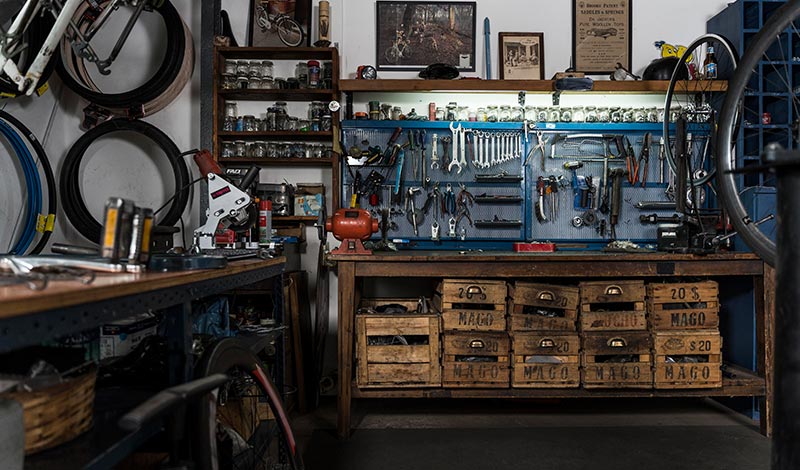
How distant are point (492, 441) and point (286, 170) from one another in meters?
2.06

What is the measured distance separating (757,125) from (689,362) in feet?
5.22

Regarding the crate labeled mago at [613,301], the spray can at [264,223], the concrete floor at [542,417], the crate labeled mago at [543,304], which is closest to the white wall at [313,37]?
the concrete floor at [542,417]

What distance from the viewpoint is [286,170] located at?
3.25 m

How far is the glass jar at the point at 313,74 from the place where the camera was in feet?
9.97

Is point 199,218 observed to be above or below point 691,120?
below

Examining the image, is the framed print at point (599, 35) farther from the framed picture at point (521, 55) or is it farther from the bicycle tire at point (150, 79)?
A: the bicycle tire at point (150, 79)

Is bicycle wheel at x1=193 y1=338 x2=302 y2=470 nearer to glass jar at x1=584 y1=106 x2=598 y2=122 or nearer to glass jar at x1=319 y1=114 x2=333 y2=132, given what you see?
glass jar at x1=319 y1=114 x2=333 y2=132

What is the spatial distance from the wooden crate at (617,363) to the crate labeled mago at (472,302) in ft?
1.50

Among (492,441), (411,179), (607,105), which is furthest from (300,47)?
(492,441)

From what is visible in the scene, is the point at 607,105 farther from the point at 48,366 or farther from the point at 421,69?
the point at 48,366

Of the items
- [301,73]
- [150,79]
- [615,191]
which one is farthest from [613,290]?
[150,79]

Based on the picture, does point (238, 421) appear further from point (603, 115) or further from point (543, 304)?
point (603, 115)

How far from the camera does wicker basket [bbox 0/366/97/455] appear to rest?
2.77 ft

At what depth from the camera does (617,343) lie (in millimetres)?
2465
